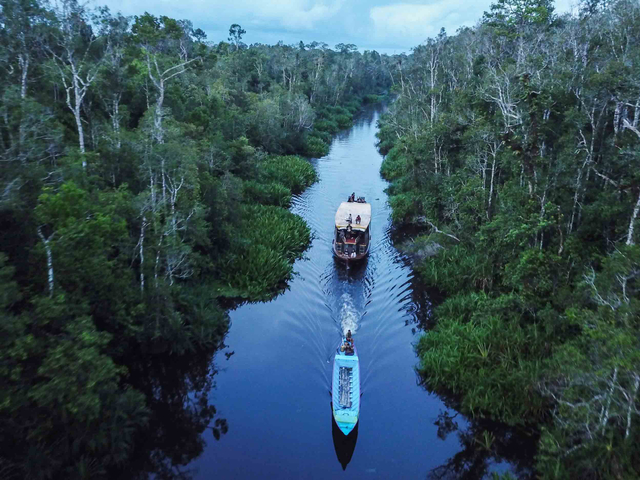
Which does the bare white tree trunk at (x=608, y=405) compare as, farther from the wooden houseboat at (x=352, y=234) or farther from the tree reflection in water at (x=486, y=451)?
the wooden houseboat at (x=352, y=234)

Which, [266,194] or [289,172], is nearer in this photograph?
[266,194]

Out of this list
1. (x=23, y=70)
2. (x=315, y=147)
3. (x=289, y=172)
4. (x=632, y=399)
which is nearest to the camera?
(x=632, y=399)

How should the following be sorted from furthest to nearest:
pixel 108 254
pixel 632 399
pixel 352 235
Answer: pixel 352 235 < pixel 108 254 < pixel 632 399

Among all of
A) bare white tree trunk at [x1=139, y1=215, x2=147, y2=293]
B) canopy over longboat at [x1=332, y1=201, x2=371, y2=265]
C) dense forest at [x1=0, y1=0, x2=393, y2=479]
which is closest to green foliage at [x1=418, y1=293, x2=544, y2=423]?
canopy over longboat at [x1=332, y1=201, x2=371, y2=265]

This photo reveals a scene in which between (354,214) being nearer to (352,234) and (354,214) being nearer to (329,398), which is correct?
(352,234)

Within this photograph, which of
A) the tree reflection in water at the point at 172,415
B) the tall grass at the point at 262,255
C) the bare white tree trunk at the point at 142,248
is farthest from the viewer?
the tall grass at the point at 262,255

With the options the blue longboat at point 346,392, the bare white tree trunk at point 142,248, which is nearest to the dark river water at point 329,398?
the blue longboat at point 346,392

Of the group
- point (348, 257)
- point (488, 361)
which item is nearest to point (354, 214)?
point (348, 257)
